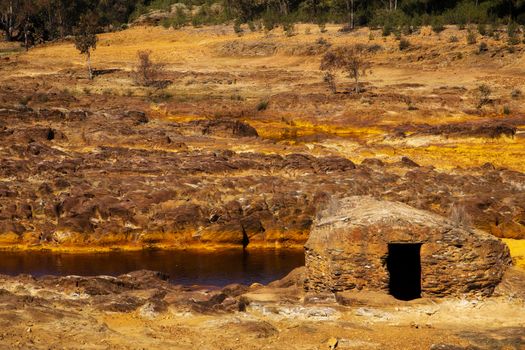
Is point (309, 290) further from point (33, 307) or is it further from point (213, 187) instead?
point (213, 187)

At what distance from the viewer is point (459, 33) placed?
2221 inches

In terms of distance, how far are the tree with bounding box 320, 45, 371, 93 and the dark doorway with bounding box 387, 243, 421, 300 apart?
29455mm

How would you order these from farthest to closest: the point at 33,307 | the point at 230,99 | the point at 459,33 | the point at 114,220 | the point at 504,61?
the point at 459,33 < the point at 504,61 < the point at 230,99 < the point at 114,220 < the point at 33,307

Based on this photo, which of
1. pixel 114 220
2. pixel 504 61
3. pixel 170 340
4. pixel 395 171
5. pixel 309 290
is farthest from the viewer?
pixel 504 61

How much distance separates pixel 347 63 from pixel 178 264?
93.8 ft

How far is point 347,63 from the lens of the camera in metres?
49.8

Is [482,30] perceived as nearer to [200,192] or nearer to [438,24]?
[438,24]

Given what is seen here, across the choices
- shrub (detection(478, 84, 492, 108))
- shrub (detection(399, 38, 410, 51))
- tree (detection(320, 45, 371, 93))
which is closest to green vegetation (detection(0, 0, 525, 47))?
shrub (detection(399, 38, 410, 51))

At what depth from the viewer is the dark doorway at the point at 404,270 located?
1672 cm

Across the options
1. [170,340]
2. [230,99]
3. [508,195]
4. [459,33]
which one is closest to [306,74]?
[230,99]

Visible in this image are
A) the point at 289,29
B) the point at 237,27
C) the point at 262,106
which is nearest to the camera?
the point at 262,106

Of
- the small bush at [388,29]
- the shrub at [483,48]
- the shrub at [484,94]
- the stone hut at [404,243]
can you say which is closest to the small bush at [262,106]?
the shrub at [484,94]

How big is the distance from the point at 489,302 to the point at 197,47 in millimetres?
49742

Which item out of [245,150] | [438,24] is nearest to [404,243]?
[245,150]
